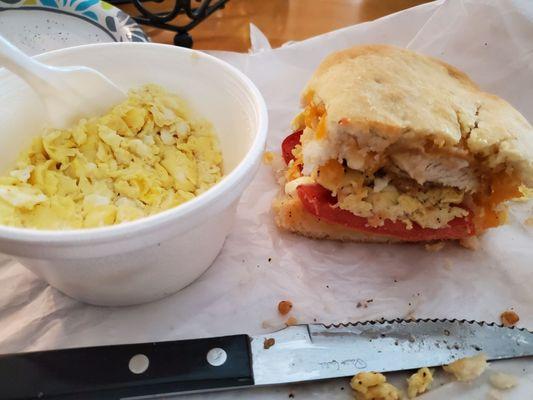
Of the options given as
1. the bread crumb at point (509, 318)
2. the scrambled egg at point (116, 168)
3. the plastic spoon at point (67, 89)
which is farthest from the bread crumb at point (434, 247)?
the plastic spoon at point (67, 89)

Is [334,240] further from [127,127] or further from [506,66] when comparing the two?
[506,66]

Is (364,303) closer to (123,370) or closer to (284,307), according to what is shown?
(284,307)

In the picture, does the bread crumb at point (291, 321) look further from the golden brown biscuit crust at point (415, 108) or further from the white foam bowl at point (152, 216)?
the golden brown biscuit crust at point (415, 108)

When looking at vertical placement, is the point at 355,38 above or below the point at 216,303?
above

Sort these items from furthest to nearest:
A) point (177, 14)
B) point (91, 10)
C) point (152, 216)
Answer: point (177, 14) → point (91, 10) → point (152, 216)

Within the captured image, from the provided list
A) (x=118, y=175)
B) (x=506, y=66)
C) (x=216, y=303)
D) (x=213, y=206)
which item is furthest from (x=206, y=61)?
(x=506, y=66)

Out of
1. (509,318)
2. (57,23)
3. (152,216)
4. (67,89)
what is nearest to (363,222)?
(509,318)
